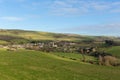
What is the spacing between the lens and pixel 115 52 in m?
151

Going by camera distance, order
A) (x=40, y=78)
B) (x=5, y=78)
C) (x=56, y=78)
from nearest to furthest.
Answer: (x=5, y=78) → (x=40, y=78) → (x=56, y=78)

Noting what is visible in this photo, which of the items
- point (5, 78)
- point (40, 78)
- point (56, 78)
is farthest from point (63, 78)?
point (5, 78)

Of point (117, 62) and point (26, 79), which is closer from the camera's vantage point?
point (26, 79)

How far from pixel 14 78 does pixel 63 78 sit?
13.4m

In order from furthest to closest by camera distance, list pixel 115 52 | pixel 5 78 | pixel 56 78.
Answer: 1. pixel 115 52
2. pixel 56 78
3. pixel 5 78

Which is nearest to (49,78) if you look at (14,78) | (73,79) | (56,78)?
(56,78)

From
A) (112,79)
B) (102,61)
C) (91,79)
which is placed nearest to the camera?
(91,79)

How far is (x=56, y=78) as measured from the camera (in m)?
54.1

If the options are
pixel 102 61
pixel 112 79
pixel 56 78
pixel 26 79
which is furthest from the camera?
pixel 102 61

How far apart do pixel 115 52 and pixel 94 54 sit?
1257 cm

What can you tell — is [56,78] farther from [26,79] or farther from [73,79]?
[26,79]

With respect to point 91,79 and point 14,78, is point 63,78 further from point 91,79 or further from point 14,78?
point 14,78

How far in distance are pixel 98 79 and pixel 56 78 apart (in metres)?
10.9

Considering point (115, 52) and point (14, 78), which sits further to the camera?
point (115, 52)
